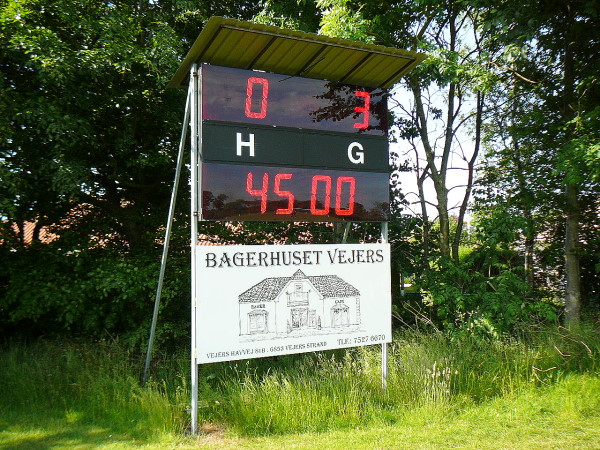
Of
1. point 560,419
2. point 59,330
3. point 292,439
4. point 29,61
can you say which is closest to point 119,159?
point 29,61

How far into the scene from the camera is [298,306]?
5.24 meters

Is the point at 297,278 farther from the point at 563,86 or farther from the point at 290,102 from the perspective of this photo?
the point at 563,86

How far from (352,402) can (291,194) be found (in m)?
2.43

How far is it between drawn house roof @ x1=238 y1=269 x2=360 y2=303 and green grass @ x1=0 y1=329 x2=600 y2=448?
94 centimetres

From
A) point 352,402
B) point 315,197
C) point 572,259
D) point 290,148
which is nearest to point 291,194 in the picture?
point 315,197

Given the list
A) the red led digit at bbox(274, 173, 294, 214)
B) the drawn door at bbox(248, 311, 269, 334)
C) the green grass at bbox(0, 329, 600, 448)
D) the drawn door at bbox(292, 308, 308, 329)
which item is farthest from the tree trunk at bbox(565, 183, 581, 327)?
the drawn door at bbox(248, 311, 269, 334)

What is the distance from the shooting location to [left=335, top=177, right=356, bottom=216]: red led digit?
17.4 ft

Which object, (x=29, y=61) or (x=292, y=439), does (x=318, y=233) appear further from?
(x=29, y=61)

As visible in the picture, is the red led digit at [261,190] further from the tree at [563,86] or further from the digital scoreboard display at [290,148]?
the tree at [563,86]

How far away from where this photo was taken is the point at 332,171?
17.4ft

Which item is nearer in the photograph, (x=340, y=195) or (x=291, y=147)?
(x=291, y=147)

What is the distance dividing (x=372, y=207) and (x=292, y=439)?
2743 millimetres

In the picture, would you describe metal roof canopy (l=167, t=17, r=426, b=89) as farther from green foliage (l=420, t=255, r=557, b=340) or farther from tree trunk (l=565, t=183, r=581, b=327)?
tree trunk (l=565, t=183, r=581, b=327)

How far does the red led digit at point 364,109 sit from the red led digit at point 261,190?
1.43m
